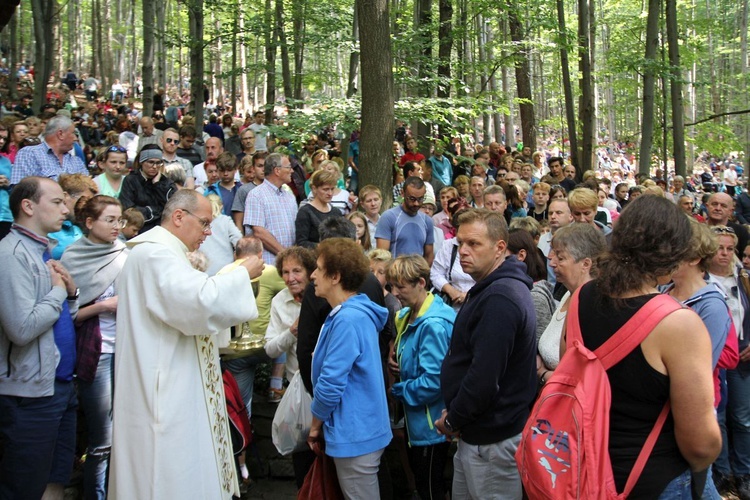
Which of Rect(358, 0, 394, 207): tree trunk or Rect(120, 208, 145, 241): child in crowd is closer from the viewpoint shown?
Rect(120, 208, 145, 241): child in crowd

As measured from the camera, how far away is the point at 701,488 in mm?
2744

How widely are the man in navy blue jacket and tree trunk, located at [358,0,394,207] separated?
4.62m

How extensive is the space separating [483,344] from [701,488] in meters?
1.15

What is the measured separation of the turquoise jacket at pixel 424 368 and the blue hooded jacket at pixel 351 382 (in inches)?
16.0

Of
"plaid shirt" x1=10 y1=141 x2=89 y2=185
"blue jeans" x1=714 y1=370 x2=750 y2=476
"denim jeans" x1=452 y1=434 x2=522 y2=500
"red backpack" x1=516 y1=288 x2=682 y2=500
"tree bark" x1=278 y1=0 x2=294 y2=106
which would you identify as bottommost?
"blue jeans" x1=714 y1=370 x2=750 y2=476

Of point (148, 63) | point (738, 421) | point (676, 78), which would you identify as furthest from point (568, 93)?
point (738, 421)

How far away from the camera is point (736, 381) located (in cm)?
587

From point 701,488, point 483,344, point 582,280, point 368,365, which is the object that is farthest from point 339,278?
point 701,488

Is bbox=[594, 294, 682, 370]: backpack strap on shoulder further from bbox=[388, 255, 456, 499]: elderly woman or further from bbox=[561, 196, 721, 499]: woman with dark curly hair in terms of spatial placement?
bbox=[388, 255, 456, 499]: elderly woman

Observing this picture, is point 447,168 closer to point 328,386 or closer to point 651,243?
point 328,386

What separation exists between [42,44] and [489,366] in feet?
56.3

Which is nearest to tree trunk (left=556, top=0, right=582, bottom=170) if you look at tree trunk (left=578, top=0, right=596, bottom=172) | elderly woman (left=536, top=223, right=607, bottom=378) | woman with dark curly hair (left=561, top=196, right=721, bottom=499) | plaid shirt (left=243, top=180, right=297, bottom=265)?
tree trunk (left=578, top=0, right=596, bottom=172)

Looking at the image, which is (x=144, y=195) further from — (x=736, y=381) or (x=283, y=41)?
(x=283, y=41)

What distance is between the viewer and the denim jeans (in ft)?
12.1
